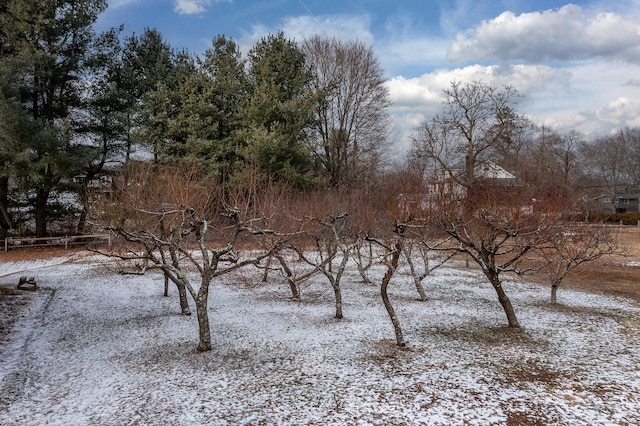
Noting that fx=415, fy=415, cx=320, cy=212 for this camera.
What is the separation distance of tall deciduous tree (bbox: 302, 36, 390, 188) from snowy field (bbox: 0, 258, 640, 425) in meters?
19.2

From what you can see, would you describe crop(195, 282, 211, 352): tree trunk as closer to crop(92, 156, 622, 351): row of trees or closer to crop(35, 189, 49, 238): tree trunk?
crop(92, 156, 622, 351): row of trees

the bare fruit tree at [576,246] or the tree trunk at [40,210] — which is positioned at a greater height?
the tree trunk at [40,210]

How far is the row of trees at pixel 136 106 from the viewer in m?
21.2

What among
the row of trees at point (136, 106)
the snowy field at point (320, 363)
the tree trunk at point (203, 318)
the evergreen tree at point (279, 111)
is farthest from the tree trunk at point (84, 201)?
the tree trunk at point (203, 318)

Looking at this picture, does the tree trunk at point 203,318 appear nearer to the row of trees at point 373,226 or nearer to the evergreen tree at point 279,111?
the row of trees at point 373,226

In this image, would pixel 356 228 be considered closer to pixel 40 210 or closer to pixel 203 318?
pixel 203 318

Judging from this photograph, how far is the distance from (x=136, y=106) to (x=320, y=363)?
23.2 meters

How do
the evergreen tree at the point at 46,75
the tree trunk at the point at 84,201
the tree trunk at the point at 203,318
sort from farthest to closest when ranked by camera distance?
the evergreen tree at the point at 46,75 < the tree trunk at the point at 84,201 < the tree trunk at the point at 203,318

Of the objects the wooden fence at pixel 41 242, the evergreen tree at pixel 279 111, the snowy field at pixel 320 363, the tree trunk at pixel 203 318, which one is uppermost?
the evergreen tree at pixel 279 111

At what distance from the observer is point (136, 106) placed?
2583 cm

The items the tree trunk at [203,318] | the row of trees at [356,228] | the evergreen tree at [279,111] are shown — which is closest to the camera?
the tree trunk at [203,318]

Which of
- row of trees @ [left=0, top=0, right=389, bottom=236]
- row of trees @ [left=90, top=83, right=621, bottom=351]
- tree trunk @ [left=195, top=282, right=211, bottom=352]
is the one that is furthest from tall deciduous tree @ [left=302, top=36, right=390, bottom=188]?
tree trunk @ [left=195, top=282, right=211, bottom=352]

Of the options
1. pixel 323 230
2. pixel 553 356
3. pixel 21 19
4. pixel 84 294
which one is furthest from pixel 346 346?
pixel 21 19

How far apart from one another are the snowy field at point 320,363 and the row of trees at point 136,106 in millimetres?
10654
